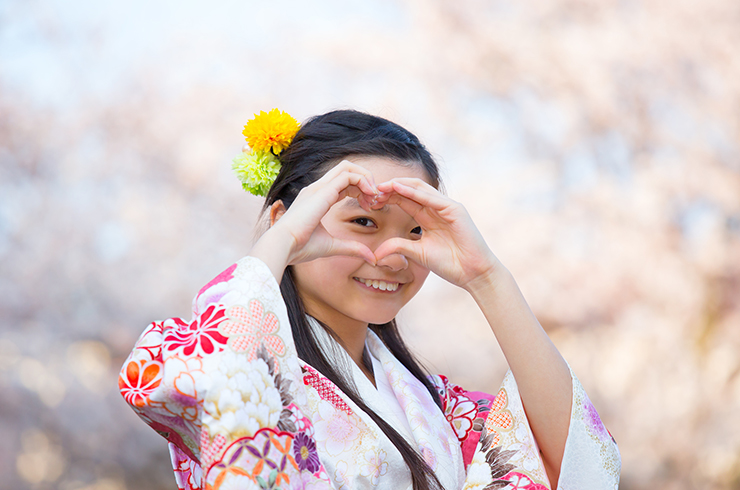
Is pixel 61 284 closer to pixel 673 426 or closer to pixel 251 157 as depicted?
pixel 251 157

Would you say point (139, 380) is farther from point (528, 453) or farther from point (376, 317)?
point (528, 453)

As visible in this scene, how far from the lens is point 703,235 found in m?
3.27

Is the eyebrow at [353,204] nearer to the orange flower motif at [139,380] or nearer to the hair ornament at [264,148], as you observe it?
the hair ornament at [264,148]

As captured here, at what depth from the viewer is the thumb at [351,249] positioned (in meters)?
1.06

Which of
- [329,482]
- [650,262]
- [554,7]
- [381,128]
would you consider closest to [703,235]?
[650,262]

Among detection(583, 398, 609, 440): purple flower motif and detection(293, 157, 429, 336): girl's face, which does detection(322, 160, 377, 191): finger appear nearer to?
detection(293, 157, 429, 336): girl's face

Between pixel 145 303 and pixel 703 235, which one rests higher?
pixel 145 303

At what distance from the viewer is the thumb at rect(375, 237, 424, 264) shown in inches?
43.6

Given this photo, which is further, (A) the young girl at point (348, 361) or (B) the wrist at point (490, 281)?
(B) the wrist at point (490, 281)

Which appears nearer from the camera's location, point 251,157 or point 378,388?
point 378,388

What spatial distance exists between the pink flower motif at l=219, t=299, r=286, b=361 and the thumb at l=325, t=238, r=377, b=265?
197 millimetres

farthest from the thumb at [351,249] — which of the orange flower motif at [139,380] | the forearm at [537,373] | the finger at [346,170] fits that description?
the orange flower motif at [139,380]

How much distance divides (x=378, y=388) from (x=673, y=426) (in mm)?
2486

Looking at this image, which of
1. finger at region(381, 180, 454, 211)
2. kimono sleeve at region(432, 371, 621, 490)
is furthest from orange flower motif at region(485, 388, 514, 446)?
finger at region(381, 180, 454, 211)
